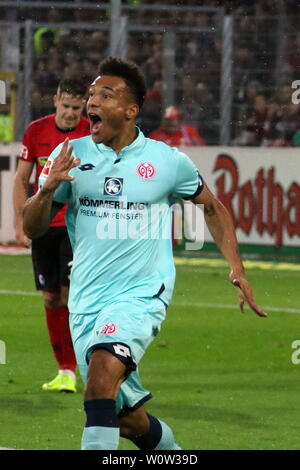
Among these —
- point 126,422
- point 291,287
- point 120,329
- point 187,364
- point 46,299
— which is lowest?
point 291,287

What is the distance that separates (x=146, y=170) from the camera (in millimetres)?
6789

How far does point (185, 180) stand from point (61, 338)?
354 centimetres

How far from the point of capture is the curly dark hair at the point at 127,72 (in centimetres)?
684

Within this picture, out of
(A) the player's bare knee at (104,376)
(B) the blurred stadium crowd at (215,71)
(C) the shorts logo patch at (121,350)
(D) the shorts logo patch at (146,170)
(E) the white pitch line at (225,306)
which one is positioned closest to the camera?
(A) the player's bare knee at (104,376)

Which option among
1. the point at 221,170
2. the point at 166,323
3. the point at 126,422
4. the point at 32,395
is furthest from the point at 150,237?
the point at 221,170

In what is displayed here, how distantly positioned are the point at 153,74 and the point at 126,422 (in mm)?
15320

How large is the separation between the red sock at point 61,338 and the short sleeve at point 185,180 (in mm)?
3414

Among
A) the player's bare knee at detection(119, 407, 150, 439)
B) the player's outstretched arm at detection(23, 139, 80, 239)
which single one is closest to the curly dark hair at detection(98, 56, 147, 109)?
the player's outstretched arm at detection(23, 139, 80, 239)

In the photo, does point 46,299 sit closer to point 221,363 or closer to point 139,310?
point 221,363

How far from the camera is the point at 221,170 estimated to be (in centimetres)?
2012

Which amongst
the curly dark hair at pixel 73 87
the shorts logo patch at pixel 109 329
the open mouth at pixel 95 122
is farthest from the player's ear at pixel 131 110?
the curly dark hair at pixel 73 87

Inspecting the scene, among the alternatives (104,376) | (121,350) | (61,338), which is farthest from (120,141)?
(61,338)

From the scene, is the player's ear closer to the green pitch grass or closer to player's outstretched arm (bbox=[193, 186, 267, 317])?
player's outstretched arm (bbox=[193, 186, 267, 317])

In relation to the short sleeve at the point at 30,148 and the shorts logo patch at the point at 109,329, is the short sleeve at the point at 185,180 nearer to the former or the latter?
the shorts logo patch at the point at 109,329
